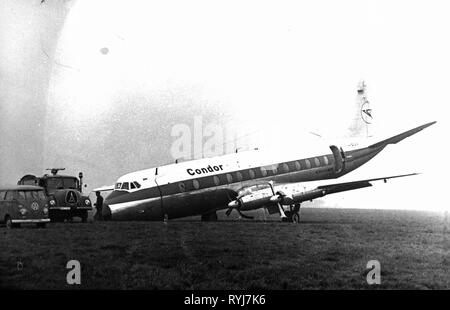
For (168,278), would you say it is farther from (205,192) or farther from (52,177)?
(52,177)

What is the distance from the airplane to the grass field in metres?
4.56

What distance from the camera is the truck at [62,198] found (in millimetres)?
29062

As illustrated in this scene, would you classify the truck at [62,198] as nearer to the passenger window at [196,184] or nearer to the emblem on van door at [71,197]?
the emblem on van door at [71,197]

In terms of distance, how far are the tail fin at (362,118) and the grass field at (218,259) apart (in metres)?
18.3

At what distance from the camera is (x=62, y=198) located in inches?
1145

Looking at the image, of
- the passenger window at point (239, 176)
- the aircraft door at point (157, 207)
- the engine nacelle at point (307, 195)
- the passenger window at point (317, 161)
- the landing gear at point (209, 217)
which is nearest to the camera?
the aircraft door at point (157, 207)

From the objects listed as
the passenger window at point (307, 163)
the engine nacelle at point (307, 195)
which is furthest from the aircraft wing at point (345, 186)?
the passenger window at point (307, 163)

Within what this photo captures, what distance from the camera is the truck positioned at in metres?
29.1

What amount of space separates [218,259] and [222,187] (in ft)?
44.9

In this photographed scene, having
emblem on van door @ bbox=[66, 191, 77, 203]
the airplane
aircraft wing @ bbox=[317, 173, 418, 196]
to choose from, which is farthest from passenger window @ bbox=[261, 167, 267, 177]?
emblem on van door @ bbox=[66, 191, 77, 203]

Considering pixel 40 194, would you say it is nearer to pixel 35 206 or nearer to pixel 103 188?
pixel 35 206

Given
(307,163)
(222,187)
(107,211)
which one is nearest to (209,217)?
(222,187)

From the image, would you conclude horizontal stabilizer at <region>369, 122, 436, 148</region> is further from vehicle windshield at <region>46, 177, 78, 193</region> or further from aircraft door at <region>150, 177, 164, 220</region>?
vehicle windshield at <region>46, 177, 78, 193</region>
